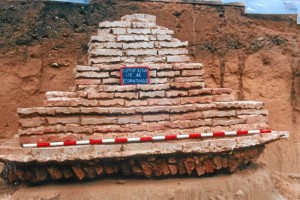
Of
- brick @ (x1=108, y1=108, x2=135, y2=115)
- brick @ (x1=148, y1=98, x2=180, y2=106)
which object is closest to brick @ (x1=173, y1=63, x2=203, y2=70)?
brick @ (x1=148, y1=98, x2=180, y2=106)

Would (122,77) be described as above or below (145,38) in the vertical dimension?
below

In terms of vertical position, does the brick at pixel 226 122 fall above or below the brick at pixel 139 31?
below

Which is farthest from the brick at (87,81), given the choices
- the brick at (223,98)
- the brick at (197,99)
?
the brick at (223,98)

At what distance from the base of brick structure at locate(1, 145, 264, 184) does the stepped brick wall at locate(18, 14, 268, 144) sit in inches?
9.8

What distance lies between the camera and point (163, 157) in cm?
406

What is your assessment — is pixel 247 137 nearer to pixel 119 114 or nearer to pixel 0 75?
pixel 119 114

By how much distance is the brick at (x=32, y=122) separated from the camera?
387cm

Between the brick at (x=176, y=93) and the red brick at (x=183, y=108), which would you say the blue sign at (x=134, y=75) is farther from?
the red brick at (x=183, y=108)

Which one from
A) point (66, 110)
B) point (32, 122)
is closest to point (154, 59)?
point (66, 110)

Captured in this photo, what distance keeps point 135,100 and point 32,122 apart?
1020 mm

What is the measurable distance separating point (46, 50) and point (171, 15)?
2.06 metres

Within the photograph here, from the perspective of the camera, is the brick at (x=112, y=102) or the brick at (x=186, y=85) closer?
the brick at (x=112, y=102)

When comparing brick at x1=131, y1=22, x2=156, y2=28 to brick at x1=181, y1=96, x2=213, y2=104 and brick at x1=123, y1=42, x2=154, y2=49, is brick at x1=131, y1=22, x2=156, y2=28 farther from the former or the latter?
brick at x1=181, y1=96, x2=213, y2=104

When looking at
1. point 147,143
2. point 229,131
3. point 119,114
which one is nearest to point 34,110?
point 119,114
